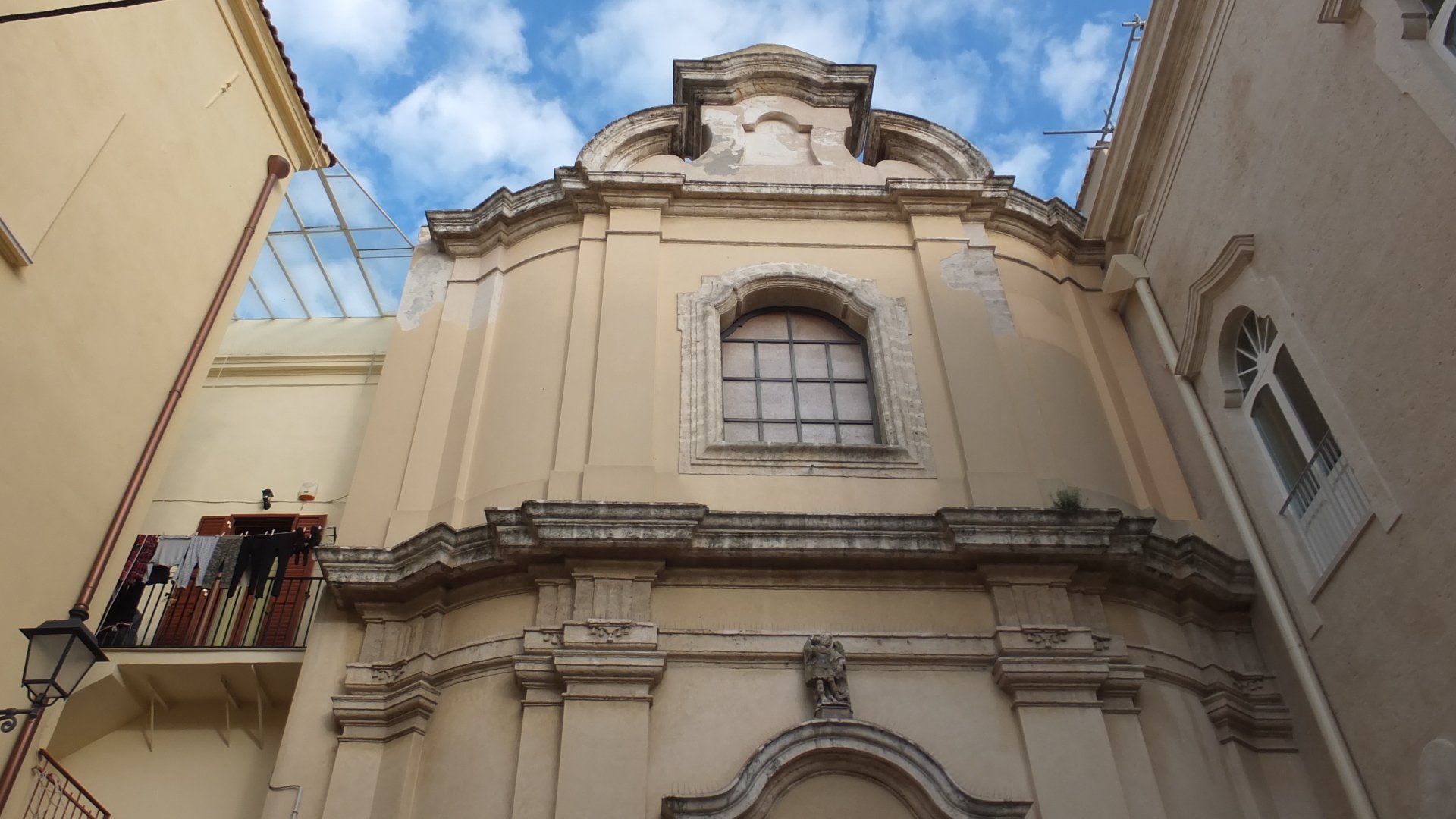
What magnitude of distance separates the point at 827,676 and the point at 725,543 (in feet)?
4.00

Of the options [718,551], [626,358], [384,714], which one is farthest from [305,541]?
[718,551]

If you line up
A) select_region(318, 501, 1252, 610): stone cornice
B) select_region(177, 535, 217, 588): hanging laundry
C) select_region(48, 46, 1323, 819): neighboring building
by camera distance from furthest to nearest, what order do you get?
select_region(177, 535, 217, 588): hanging laundry < select_region(318, 501, 1252, 610): stone cornice < select_region(48, 46, 1323, 819): neighboring building

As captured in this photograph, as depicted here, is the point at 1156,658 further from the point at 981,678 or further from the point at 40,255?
the point at 40,255

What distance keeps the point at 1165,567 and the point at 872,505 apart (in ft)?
7.35

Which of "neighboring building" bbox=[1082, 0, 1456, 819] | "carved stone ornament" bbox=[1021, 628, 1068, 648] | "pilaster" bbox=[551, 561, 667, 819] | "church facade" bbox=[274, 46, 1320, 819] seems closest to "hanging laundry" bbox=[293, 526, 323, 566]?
"church facade" bbox=[274, 46, 1320, 819]

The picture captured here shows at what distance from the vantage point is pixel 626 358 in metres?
9.84

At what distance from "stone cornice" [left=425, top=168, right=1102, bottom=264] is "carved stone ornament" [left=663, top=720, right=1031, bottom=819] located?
5.92 metres

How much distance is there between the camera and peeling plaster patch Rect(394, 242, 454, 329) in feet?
36.1

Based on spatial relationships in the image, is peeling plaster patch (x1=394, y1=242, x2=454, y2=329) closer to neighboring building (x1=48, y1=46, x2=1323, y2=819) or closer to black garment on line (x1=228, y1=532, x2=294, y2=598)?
neighboring building (x1=48, y1=46, x2=1323, y2=819)

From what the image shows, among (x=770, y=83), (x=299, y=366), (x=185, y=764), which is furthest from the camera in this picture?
(x=770, y=83)

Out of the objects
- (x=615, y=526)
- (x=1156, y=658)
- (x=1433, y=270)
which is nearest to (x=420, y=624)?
(x=615, y=526)

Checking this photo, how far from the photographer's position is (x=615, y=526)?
816 centimetres

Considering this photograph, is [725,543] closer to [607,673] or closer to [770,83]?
[607,673]

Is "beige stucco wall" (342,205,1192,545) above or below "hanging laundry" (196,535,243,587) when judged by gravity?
above
